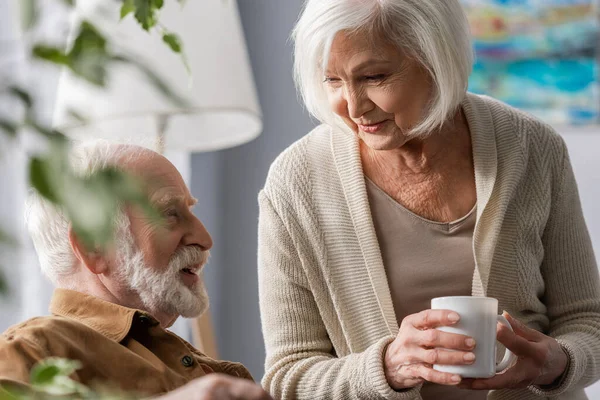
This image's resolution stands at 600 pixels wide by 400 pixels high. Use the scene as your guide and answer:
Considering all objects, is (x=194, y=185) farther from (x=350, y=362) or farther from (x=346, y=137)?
(x=350, y=362)

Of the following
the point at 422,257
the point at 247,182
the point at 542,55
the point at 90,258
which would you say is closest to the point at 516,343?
the point at 422,257

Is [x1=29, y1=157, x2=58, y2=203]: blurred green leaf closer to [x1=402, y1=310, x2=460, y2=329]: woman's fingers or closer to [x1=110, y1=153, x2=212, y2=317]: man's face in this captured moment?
[x1=402, y1=310, x2=460, y2=329]: woman's fingers

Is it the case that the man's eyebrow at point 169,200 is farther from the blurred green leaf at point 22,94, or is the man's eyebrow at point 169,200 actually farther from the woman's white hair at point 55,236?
the blurred green leaf at point 22,94

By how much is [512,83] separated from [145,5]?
2889 millimetres

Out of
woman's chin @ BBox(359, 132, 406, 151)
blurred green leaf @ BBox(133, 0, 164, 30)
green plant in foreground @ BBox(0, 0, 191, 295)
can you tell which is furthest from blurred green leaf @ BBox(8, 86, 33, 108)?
woman's chin @ BBox(359, 132, 406, 151)

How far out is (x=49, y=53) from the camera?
14.0 inches

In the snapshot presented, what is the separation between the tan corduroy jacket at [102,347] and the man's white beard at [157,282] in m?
0.07

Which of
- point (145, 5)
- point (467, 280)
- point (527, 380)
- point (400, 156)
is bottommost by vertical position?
point (527, 380)

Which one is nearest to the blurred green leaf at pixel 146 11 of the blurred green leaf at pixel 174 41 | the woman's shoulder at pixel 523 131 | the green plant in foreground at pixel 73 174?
the blurred green leaf at pixel 174 41

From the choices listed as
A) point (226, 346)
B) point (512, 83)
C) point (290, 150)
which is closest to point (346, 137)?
point (290, 150)

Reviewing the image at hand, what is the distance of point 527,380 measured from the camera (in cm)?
140

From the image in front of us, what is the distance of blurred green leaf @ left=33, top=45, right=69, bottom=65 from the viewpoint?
0.35 meters

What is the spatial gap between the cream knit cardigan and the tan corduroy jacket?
20 centimetres

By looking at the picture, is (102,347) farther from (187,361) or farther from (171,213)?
(171,213)
